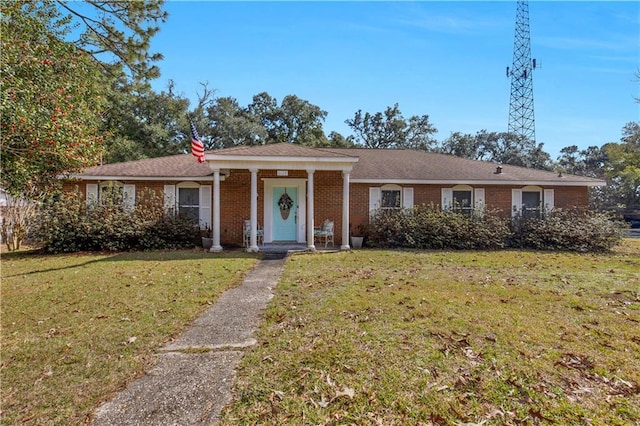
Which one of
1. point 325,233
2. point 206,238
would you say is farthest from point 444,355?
point 206,238

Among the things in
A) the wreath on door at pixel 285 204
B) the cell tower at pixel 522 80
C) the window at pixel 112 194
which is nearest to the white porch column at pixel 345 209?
the wreath on door at pixel 285 204

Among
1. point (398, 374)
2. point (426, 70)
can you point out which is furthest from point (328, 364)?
point (426, 70)

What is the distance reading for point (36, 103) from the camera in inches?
229

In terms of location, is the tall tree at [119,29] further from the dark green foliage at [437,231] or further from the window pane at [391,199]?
the window pane at [391,199]

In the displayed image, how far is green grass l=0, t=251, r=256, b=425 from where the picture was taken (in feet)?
9.74

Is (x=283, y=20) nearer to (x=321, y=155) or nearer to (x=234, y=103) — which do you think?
(x=321, y=155)

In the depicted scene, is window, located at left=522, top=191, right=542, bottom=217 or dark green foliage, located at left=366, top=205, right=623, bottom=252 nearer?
dark green foliage, located at left=366, top=205, right=623, bottom=252

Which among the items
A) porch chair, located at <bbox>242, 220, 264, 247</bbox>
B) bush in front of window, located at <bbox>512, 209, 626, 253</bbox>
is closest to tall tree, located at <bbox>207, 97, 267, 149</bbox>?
porch chair, located at <bbox>242, 220, 264, 247</bbox>

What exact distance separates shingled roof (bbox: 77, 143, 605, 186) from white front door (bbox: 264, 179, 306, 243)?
1.57 m

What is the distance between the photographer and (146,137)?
25.2 meters

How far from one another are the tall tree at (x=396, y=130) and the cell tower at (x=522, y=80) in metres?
9.06

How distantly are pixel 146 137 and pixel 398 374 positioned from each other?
1051 inches

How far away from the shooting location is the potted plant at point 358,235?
13.0m

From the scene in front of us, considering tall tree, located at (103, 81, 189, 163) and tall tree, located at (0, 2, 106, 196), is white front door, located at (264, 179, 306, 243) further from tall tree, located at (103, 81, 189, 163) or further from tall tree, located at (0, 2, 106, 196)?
tall tree, located at (103, 81, 189, 163)
